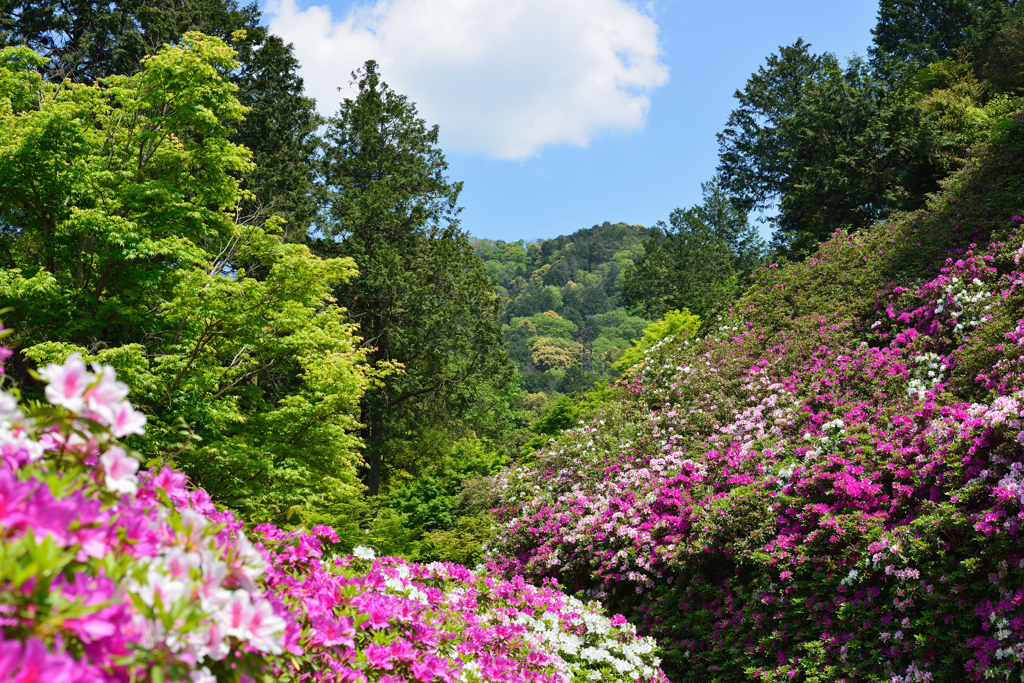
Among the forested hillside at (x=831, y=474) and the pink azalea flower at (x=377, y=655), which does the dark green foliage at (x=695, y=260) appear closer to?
the forested hillside at (x=831, y=474)

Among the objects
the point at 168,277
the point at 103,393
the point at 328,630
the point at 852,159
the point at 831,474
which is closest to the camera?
the point at 103,393

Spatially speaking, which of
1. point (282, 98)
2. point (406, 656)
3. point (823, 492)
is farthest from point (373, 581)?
point (282, 98)

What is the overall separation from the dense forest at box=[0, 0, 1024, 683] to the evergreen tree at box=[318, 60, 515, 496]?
0.38 feet

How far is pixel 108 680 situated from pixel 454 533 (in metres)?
9.17

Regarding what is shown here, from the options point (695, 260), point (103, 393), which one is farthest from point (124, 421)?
point (695, 260)

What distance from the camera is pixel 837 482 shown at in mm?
4945

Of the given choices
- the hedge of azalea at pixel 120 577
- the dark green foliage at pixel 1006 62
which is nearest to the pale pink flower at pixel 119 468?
the hedge of azalea at pixel 120 577

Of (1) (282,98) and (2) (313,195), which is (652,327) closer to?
(2) (313,195)

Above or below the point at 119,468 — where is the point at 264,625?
below

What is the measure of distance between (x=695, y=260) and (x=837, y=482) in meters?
27.8

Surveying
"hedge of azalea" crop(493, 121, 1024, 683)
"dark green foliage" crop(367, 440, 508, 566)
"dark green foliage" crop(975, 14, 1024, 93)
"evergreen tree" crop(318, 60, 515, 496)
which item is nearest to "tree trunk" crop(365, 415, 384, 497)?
"evergreen tree" crop(318, 60, 515, 496)

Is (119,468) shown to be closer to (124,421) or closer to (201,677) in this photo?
(124,421)

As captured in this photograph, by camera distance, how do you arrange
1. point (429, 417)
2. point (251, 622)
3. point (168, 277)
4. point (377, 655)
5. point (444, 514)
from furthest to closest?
point (429, 417) < point (444, 514) < point (168, 277) < point (377, 655) < point (251, 622)

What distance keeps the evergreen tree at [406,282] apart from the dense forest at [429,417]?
115 mm
